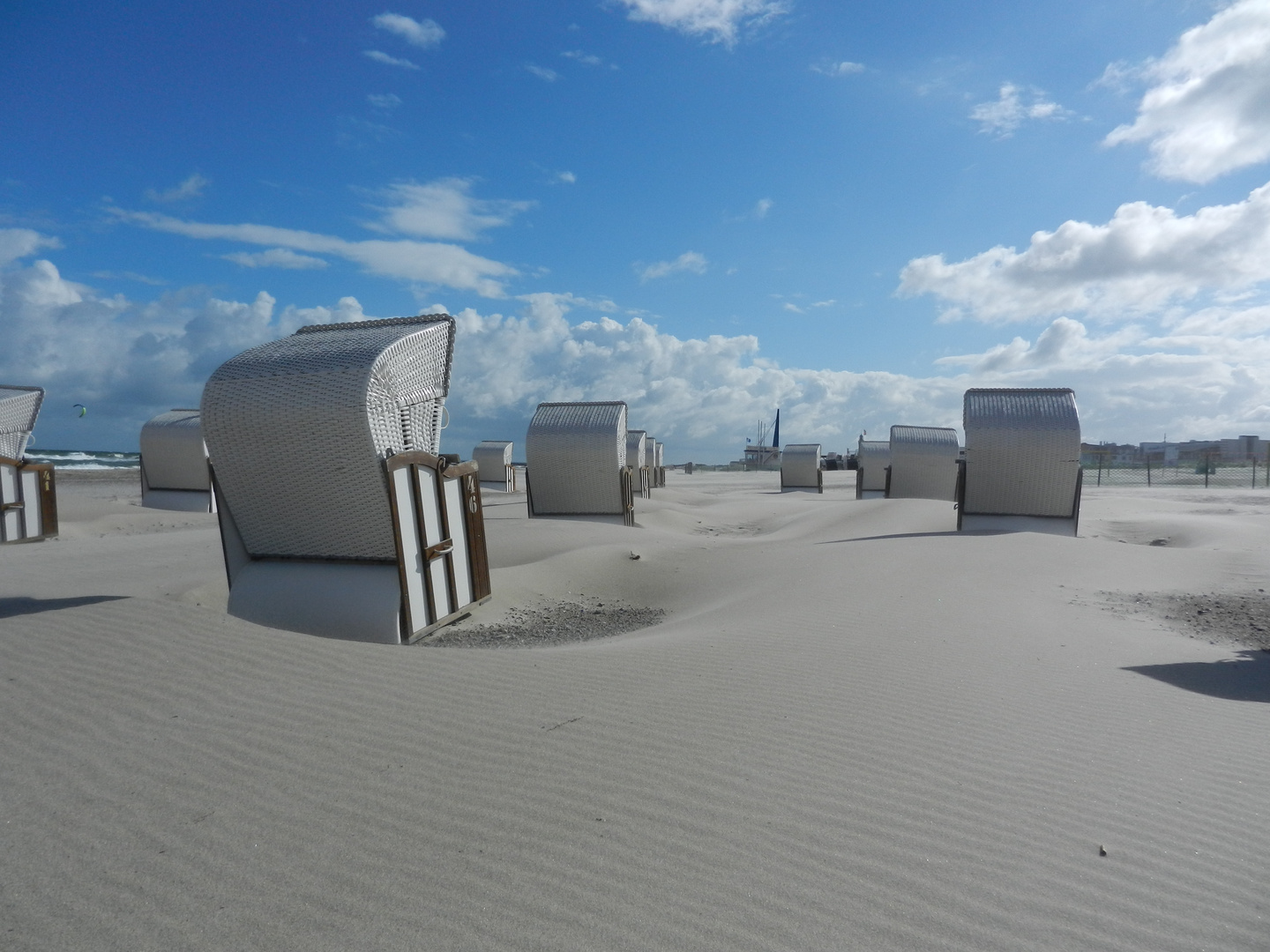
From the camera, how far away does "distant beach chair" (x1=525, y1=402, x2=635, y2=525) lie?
19.8 meters

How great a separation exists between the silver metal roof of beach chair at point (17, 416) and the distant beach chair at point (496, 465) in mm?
21110

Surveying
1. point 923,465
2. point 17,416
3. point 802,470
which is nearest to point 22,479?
point 17,416

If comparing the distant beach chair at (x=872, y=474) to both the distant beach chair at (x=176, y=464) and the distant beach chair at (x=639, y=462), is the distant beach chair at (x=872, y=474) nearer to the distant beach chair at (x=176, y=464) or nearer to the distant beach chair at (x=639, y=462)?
the distant beach chair at (x=639, y=462)

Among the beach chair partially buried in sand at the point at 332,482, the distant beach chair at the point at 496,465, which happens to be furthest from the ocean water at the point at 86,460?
the beach chair partially buried in sand at the point at 332,482

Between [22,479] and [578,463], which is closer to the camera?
[22,479]

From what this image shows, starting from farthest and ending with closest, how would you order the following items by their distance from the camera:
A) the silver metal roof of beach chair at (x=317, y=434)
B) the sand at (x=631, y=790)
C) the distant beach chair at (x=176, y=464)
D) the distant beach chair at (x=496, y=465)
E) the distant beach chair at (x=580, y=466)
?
the distant beach chair at (x=496, y=465) → the distant beach chair at (x=176, y=464) → the distant beach chair at (x=580, y=466) → the silver metal roof of beach chair at (x=317, y=434) → the sand at (x=631, y=790)

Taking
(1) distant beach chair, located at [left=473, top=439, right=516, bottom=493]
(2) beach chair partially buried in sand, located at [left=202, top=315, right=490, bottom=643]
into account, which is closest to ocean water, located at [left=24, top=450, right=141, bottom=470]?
(1) distant beach chair, located at [left=473, top=439, right=516, bottom=493]

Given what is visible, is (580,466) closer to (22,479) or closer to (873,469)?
(22,479)

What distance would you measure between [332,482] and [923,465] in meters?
24.1

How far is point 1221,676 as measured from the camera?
7047 millimetres

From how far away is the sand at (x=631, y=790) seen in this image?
3.07 metres

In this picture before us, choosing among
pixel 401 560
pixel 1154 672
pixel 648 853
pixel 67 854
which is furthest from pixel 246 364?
pixel 1154 672

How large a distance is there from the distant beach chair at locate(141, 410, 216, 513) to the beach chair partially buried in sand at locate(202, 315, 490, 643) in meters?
19.7

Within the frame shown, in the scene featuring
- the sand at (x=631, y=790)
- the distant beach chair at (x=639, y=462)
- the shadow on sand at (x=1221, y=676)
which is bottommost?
the shadow on sand at (x=1221, y=676)
